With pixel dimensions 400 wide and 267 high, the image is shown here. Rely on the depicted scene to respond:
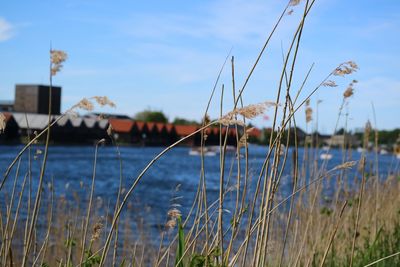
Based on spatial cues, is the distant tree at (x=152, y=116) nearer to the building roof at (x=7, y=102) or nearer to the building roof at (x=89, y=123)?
the building roof at (x=7, y=102)

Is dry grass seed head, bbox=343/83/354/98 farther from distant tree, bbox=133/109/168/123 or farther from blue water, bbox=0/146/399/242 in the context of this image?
distant tree, bbox=133/109/168/123

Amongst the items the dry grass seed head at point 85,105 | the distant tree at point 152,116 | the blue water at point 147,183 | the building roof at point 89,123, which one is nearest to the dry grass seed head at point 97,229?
the blue water at point 147,183

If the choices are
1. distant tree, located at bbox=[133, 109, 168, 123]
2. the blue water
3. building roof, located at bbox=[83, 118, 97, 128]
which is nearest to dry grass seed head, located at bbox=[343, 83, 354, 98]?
the blue water

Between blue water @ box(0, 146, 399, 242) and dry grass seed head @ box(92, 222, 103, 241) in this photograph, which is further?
blue water @ box(0, 146, 399, 242)

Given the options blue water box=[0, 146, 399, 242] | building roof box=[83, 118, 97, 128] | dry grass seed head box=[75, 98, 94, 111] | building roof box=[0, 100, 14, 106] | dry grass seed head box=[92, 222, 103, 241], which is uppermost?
building roof box=[0, 100, 14, 106]

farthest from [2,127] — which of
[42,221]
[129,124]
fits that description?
[129,124]

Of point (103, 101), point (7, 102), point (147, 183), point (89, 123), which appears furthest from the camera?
point (7, 102)

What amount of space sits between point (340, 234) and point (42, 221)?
473 centimetres

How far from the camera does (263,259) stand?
2004 millimetres

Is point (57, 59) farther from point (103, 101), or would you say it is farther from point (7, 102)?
point (7, 102)

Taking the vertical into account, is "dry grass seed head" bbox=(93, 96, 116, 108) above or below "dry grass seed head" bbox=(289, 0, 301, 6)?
below

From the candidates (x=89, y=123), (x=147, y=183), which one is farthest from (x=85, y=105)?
(x=89, y=123)

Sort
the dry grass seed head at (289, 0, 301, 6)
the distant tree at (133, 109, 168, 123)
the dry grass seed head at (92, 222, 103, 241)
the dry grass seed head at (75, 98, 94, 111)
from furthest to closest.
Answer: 1. the distant tree at (133, 109, 168, 123)
2. the dry grass seed head at (92, 222, 103, 241)
3. the dry grass seed head at (289, 0, 301, 6)
4. the dry grass seed head at (75, 98, 94, 111)

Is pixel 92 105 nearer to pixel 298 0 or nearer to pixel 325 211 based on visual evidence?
pixel 298 0
